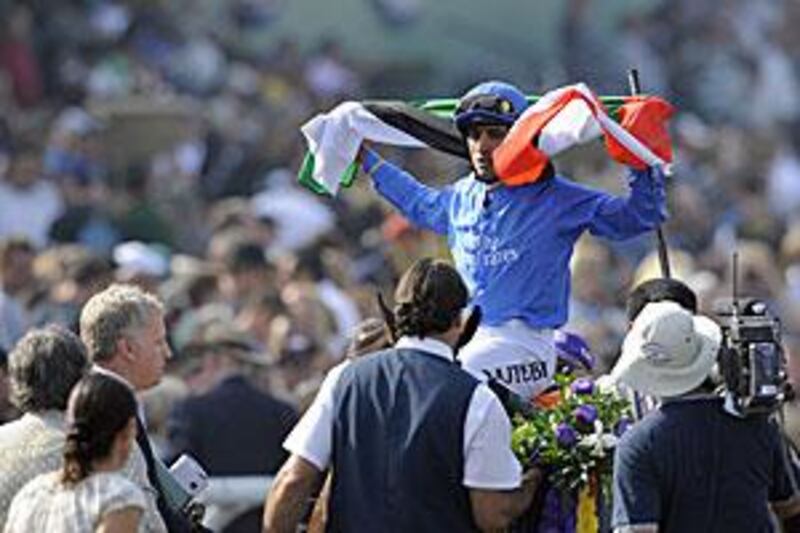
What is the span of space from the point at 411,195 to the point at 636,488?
199cm

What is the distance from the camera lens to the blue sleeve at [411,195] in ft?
39.4

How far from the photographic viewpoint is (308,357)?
16266 millimetres

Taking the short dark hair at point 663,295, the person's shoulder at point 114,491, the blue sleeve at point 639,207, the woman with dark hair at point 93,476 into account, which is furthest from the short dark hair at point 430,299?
the person's shoulder at point 114,491

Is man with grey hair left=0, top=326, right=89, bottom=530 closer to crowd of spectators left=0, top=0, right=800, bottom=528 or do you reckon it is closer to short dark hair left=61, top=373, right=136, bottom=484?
short dark hair left=61, top=373, right=136, bottom=484

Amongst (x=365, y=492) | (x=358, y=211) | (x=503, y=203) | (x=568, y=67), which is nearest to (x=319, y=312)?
(x=358, y=211)

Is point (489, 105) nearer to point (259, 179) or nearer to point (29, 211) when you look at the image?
point (29, 211)

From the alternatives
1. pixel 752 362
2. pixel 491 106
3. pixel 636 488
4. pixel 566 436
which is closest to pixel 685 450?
pixel 636 488

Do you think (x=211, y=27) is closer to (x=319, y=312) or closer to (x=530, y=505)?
(x=319, y=312)

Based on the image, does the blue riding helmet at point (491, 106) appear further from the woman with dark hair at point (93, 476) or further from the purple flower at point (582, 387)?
the woman with dark hair at point (93, 476)

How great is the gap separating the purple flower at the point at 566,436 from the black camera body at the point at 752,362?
0.63m

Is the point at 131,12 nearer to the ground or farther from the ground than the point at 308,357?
farther from the ground

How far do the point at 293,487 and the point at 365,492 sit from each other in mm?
267

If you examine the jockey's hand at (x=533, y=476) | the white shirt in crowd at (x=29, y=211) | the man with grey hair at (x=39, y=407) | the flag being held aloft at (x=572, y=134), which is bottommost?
the jockey's hand at (x=533, y=476)

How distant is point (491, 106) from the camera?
455 inches
